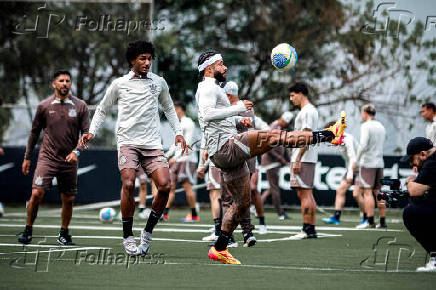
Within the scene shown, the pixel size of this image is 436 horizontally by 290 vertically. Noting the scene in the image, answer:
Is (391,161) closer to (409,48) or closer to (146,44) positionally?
(409,48)

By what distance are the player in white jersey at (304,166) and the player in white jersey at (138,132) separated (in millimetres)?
3217

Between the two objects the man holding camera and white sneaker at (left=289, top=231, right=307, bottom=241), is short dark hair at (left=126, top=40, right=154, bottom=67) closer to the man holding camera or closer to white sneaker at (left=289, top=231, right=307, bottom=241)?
the man holding camera

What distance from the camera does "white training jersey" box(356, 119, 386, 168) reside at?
49.6 feet

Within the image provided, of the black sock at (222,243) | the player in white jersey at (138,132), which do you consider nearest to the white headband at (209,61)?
→ the player in white jersey at (138,132)

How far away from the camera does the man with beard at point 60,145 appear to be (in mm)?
10547

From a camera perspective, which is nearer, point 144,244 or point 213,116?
point 213,116

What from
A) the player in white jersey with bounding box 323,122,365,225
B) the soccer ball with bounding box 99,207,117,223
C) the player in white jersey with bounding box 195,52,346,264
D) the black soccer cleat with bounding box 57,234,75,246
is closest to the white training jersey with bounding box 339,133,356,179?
the player in white jersey with bounding box 323,122,365,225

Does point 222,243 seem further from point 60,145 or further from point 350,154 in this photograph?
point 350,154

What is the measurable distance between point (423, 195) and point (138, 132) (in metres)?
3.23

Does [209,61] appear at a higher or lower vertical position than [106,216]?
higher

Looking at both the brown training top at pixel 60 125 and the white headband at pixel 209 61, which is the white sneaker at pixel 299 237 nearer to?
the brown training top at pixel 60 125

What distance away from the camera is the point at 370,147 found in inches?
596

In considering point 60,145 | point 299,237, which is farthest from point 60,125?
point 299,237

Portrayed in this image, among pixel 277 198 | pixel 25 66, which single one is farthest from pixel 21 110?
pixel 277 198
